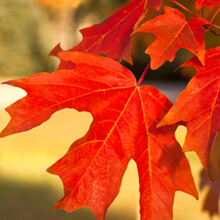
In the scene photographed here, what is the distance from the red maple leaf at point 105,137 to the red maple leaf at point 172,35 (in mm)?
33

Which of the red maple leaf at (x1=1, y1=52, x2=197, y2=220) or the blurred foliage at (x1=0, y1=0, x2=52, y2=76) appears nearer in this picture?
the red maple leaf at (x1=1, y1=52, x2=197, y2=220)

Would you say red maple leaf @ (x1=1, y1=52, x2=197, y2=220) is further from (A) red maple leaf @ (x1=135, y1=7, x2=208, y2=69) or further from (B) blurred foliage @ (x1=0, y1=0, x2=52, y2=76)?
(B) blurred foliage @ (x1=0, y1=0, x2=52, y2=76)

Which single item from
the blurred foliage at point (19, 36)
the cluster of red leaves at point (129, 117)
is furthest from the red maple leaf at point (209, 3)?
the blurred foliage at point (19, 36)

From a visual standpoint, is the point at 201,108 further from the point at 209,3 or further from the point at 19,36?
the point at 19,36

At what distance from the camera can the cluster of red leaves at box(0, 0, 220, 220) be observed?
25 centimetres

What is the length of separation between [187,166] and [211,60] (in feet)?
0.29

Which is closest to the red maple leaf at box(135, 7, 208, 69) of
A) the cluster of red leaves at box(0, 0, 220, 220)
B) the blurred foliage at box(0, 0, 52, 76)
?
the cluster of red leaves at box(0, 0, 220, 220)

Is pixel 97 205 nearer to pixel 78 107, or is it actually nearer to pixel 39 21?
pixel 78 107

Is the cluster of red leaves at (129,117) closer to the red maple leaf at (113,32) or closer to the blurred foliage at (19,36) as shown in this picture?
the red maple leaf at (113,32)

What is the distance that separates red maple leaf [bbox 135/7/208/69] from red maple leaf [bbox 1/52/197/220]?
33 millimetres

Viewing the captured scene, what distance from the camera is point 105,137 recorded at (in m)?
0.27

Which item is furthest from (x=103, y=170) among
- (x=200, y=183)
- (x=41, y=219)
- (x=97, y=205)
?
(x=41, y=219)

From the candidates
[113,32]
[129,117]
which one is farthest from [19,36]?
[129,117]

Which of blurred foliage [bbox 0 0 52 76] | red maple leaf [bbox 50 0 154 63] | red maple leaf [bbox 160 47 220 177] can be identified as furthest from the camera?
blurred foliage [bbox 0 0 52 76]
